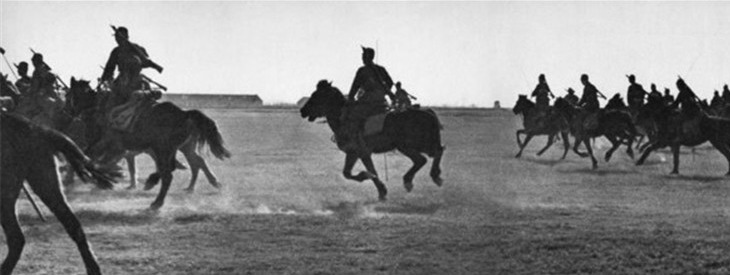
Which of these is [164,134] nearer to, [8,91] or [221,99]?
[8,91]

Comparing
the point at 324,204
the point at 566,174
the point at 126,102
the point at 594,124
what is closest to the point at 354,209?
the point at 324,204

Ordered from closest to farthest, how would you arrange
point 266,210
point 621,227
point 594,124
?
1. point 621,227
2. point 266,210
3. point 594,124

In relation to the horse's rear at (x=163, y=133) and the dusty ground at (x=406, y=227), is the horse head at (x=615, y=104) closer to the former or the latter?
the dusty ground at (x=406, y=227)

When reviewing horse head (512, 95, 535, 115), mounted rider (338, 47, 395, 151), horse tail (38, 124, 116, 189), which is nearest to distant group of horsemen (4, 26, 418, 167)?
mounted rider (338, 47, 395, 151)

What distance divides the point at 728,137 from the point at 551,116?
7494 mm

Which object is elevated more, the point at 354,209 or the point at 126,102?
the point at 126,102

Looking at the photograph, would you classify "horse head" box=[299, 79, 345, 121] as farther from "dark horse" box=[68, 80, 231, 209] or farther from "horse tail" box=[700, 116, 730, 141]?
"horse tail" box=[700, 116, 730, 141]

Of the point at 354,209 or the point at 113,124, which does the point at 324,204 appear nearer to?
the point at 354,209

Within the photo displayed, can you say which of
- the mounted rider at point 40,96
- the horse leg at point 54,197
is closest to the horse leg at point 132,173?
the mounted rider at point 40,96

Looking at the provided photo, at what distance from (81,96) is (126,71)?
254cm

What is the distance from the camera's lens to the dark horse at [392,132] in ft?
61.8

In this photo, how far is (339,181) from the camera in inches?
917

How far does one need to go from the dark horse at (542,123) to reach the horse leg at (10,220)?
2485cm

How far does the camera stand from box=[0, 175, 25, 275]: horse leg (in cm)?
911
